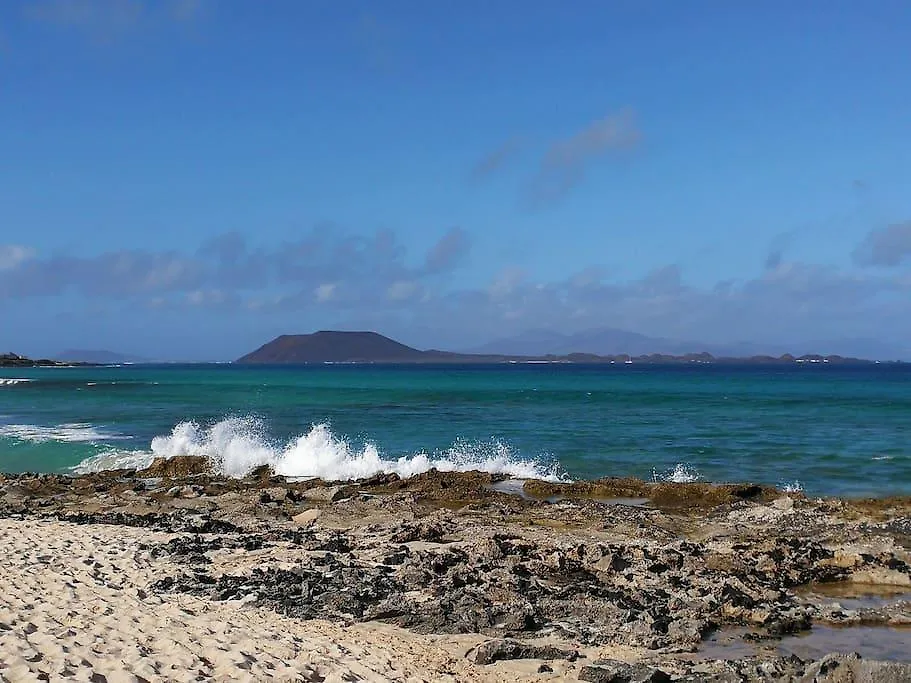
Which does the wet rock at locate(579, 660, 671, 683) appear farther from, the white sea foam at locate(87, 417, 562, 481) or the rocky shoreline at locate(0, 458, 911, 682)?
the white sea foam at locate(87, 417, 562, 481)

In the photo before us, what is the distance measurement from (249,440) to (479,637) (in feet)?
63.0

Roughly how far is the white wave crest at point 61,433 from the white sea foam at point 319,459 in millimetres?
4144

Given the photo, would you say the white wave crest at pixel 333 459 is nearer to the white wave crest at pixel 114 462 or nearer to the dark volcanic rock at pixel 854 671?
the white wave crest at pixel 114 462

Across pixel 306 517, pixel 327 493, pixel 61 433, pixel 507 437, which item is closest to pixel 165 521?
pixel 306 517

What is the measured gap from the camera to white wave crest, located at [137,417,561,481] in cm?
2277

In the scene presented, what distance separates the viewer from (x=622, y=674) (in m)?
7.09

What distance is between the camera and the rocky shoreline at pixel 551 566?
7.92 meters

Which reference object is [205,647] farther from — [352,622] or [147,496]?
[147,496]

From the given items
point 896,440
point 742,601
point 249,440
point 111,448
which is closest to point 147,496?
point 249,440

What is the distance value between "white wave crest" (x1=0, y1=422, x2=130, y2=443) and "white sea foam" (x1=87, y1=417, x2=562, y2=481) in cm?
414

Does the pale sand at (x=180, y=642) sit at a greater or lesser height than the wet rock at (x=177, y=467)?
greater

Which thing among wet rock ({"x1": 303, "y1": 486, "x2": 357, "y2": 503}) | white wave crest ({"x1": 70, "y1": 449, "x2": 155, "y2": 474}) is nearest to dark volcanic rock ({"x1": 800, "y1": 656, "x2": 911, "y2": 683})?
wet rock ({"x1": 303, "y1": 486, "x2": 357, "y2": 503})

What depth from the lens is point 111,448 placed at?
27.3 meters

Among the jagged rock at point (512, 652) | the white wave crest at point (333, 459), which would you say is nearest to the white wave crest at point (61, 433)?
the white wave crest at point (333, 459)
